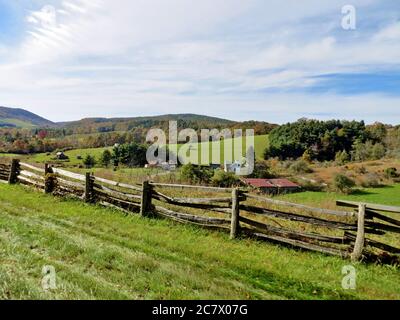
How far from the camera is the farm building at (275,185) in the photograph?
1629 inches

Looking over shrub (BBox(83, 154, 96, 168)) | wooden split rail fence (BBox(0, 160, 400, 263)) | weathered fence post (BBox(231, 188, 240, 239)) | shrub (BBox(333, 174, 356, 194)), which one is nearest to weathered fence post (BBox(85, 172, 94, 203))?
wooden split rail fence (BBox(0, 160, 400, 263))

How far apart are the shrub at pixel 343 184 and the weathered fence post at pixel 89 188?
42390mm

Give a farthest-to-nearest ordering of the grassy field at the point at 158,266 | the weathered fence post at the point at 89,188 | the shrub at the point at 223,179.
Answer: the shrub at the point at 223,179
the weathered fence post at the point at 89,188
the grassy field at the point at 158,266

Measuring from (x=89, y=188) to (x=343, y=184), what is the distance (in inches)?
1724

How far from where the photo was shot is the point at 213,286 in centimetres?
554

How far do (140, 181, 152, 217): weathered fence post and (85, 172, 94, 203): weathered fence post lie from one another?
9.30 ft

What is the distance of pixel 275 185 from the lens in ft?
143

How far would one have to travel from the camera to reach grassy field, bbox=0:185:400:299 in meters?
5.30

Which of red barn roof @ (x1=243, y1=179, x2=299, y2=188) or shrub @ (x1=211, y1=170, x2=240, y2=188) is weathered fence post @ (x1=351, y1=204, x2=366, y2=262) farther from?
red barn roof @ (x1=243, y1=179, x2=299, y2=188)

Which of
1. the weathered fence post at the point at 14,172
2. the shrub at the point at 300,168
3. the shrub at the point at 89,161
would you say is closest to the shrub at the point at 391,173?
the shrub at the point at 300,168

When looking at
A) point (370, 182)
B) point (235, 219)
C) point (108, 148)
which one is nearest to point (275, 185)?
point (370, 182)

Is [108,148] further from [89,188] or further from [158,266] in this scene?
[158,266]

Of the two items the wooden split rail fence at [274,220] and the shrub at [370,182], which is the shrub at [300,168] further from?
the wooden split rail fence at [274,220]

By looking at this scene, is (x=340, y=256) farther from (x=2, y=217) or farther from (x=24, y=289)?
(x=2, y=217)
